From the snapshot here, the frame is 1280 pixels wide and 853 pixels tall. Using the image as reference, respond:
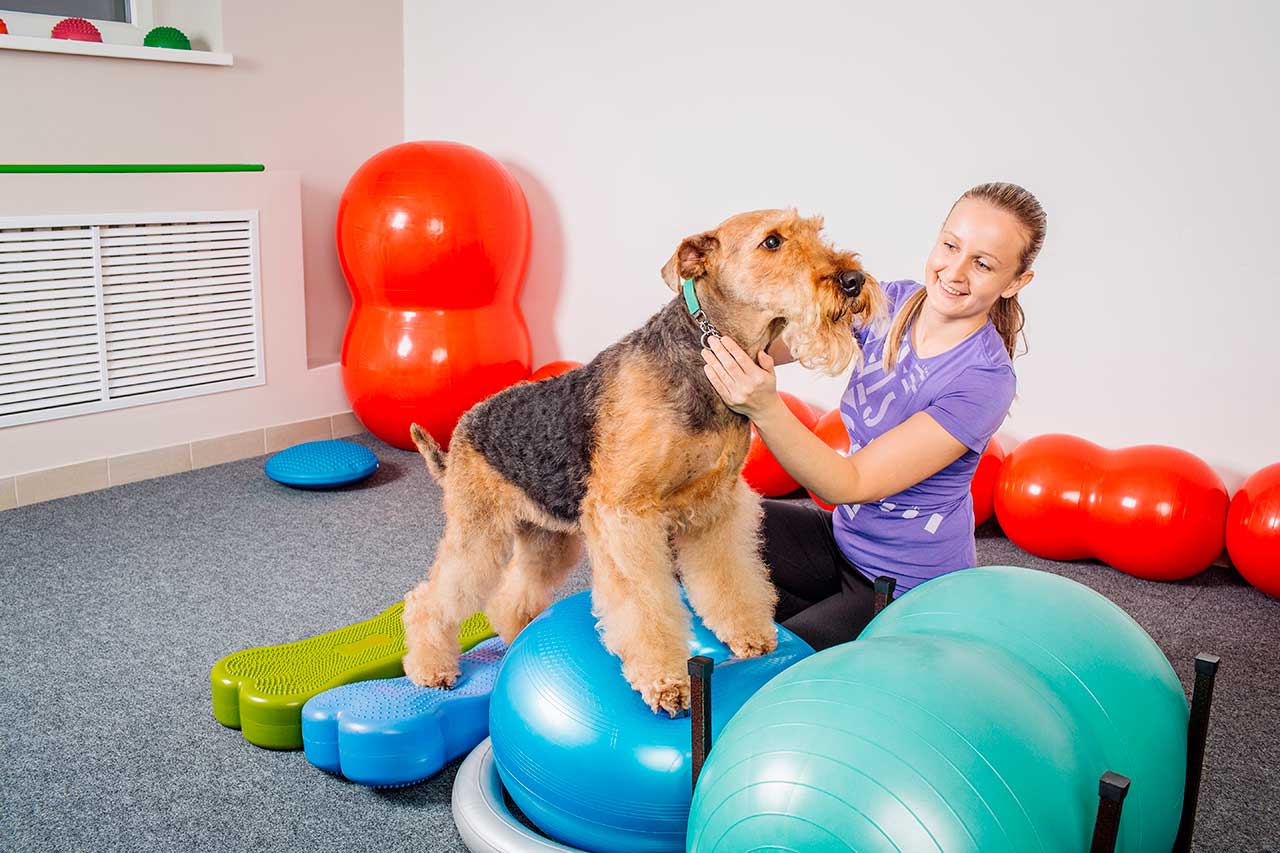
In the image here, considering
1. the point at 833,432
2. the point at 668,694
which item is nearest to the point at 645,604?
the point at 668,694

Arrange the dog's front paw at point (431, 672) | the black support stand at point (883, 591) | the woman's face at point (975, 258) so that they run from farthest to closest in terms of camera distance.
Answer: the dog's front paw at point (431, 672) < the woman's face at point (975, 258) < the black support stand at point (883, 591)

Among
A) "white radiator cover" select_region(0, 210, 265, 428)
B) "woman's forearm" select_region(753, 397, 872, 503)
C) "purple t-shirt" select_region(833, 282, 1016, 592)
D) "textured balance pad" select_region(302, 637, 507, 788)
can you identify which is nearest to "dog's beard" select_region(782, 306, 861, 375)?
"woman's forearm" select_region(753, 397, 872, 503)

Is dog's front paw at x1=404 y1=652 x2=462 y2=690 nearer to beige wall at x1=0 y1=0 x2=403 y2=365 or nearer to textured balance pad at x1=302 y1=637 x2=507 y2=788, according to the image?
textured balance pad at x1=302 y1=637 x2=507 y2=788

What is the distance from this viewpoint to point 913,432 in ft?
6.57

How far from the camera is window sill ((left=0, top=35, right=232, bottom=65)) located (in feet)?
11.5

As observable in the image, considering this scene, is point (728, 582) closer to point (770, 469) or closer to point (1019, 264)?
point (1019, 264)

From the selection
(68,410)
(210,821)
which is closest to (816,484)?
(210,821)

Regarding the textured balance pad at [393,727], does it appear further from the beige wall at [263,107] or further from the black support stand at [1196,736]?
the beige wall at [263,107]

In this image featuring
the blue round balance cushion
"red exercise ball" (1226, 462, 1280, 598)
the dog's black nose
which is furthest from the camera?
the blue round balance cushion

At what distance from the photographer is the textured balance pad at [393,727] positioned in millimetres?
2094

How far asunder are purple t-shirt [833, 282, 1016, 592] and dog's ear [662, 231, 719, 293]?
414mm

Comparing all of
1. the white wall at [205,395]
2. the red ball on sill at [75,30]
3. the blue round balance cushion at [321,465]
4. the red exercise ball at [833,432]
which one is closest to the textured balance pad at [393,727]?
the red exercise ball at [833,432]

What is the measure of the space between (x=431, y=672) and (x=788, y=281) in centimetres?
115

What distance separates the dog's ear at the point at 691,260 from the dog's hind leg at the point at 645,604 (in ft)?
1.34
